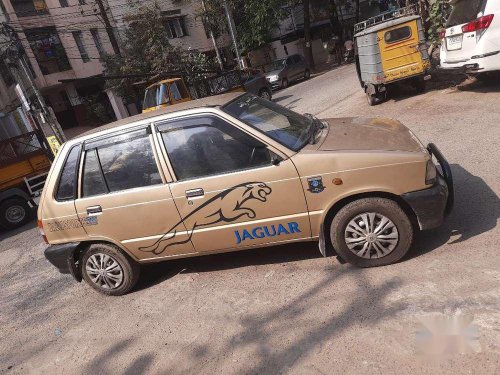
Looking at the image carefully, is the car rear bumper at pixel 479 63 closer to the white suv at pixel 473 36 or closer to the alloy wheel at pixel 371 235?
the white suv at pixel 473 36

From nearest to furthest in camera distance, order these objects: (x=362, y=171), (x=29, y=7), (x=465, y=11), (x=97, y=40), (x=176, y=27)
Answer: (x=362, y=171) < (x=465, y=11) < (x=29, y=7) < (x=97, y=40) < (x=176, y=27)

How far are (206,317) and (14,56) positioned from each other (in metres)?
13.4

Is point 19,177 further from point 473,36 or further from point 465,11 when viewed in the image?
point 465,11

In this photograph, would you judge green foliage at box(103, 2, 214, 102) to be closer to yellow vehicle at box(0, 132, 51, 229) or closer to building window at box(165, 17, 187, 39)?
building window at box(165, 17, 187, 39)

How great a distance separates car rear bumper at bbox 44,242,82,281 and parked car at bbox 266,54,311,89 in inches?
757

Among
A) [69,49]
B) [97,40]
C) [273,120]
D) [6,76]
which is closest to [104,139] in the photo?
[273,120]

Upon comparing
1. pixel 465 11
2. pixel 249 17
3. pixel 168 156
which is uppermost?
pixel 249 17

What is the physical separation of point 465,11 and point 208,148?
264 inches

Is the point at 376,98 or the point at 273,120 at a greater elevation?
the point at 273,120

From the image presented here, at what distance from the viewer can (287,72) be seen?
2284 cm

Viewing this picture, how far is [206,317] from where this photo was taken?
3709mm

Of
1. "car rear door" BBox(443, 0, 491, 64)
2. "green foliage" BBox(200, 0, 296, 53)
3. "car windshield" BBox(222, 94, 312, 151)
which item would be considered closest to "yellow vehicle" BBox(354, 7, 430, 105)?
"car rear door" BBox(443, 0, 491, 64)

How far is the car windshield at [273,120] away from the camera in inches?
146

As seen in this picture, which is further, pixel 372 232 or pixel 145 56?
pixel 145 56
